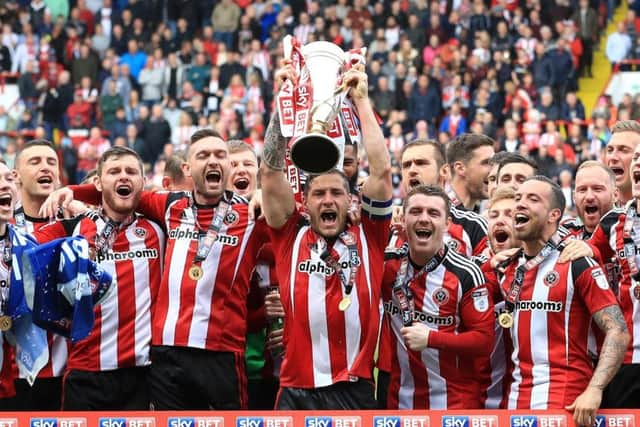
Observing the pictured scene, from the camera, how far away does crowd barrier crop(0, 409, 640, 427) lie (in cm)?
620

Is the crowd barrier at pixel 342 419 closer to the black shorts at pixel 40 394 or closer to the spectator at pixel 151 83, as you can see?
the black shorts at pixel 40 394

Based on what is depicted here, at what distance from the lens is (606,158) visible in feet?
25.9

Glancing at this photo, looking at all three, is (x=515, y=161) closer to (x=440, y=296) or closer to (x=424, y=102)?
(x=440, y=296)

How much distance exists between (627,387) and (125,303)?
270cm

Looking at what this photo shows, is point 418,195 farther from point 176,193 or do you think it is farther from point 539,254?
point 176,193

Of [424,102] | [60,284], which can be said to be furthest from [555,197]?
[424,102]

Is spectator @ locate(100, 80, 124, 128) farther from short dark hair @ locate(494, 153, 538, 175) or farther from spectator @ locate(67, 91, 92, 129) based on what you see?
short dark hair @ locate(494, 153, 538, 175)

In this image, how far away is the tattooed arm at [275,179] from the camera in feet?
21.7

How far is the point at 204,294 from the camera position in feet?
23.3

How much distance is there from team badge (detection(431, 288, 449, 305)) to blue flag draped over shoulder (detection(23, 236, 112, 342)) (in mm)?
1734

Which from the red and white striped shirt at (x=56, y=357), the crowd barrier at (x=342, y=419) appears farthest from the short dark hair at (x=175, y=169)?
the crowd barrier at (x=342, y=419)

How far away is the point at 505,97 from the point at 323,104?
50.2ft

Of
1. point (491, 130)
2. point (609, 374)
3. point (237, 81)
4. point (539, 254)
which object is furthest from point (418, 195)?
point (237, 81)

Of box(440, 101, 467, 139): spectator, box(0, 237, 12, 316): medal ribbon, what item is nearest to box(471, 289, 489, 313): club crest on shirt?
box(0, 237, 12, 316): medal ribbon
